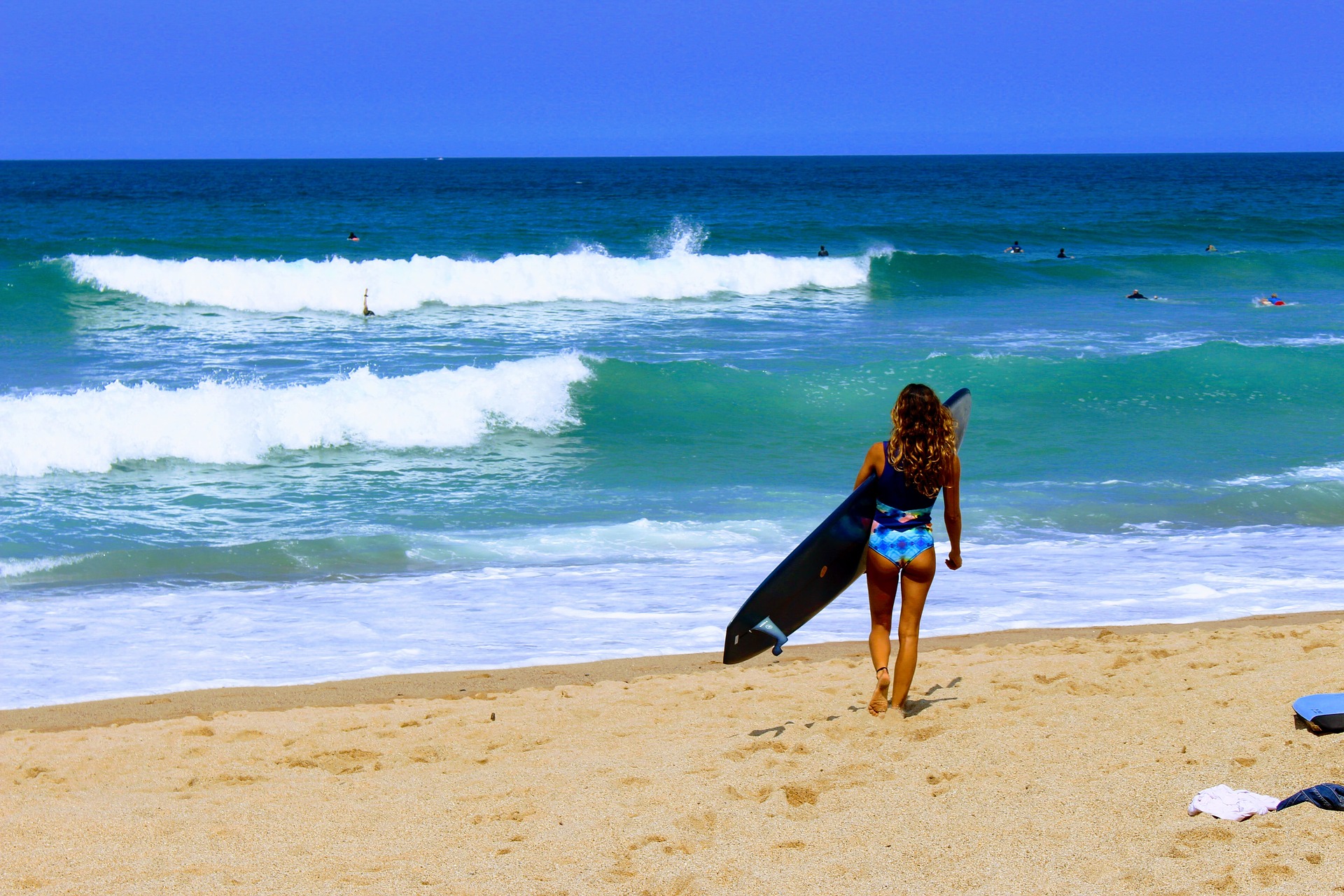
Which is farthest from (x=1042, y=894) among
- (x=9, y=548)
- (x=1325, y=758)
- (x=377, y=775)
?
(x=9, y=548)

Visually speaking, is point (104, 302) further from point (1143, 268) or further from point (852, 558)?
point (1143, 268)

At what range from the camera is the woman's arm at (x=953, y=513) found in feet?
15.0

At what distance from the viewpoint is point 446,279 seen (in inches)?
1011

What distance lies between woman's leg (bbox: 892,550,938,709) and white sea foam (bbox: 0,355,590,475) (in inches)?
335

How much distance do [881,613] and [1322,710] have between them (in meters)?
1.67

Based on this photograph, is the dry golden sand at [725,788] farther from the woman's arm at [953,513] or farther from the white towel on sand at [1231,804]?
the woman's arm at [953,513]

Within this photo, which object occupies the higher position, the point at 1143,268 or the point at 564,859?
the point at 1143,268

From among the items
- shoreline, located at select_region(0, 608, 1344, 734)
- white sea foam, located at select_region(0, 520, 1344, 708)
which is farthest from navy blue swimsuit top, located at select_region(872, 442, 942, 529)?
white sea foam, located at select_region(0, 520, 1344, 708)

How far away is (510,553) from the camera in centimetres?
869

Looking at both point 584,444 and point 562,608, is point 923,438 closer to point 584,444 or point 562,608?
point 562,608

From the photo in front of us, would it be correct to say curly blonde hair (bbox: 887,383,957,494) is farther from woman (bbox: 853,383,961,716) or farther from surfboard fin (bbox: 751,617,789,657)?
surfboard fin (bbox: 751,617,789,657)

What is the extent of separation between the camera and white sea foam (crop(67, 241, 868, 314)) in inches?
953

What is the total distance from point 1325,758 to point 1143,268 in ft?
96.9

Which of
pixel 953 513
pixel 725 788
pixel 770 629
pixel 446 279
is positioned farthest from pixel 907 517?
pixel 446 279
